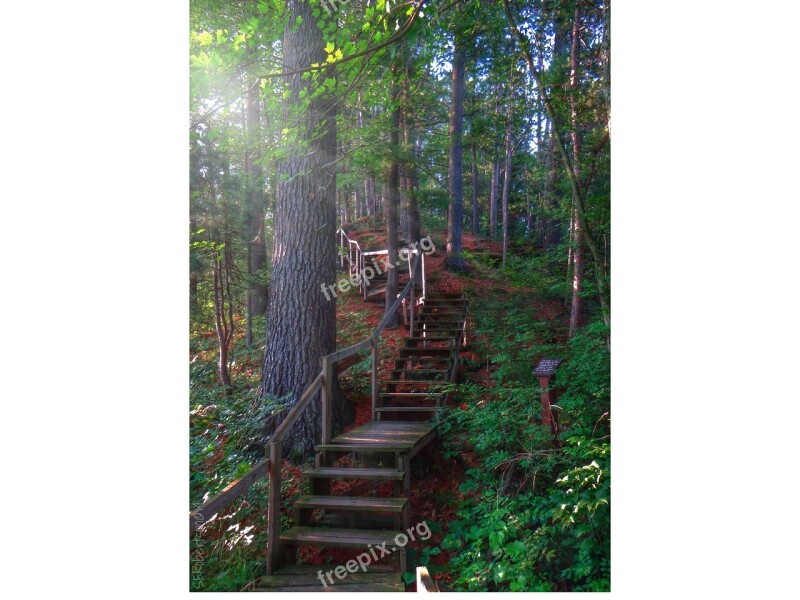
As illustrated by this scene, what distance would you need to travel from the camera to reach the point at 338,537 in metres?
2.57

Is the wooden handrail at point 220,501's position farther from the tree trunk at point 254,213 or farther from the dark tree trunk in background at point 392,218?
the dark tree trunk in background at point 392,218

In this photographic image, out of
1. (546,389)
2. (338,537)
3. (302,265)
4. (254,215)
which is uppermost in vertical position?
(254,215)

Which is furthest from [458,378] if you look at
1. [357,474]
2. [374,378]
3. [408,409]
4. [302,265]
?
[357,474]

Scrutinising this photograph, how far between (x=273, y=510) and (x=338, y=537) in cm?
44

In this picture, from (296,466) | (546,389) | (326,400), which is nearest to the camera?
(546,389)

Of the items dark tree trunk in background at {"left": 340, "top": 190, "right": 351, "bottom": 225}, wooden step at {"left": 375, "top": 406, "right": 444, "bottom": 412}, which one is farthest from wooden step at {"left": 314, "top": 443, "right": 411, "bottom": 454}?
dark tree trunk in background at {"left": 340, "top": 190, "right": 351, "bottom": 225}

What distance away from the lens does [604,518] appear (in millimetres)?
2318

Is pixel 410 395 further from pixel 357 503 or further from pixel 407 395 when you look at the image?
pixel 357 503

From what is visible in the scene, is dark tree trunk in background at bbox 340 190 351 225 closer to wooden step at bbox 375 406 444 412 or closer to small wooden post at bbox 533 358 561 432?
wooden step at bbox 375 406 444 412

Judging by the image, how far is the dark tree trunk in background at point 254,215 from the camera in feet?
15.9

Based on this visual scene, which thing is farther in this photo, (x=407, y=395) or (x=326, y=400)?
(x=407, y=395)

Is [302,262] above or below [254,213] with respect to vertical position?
below

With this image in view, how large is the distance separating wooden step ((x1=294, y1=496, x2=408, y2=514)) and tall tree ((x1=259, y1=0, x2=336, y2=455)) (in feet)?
3.03
